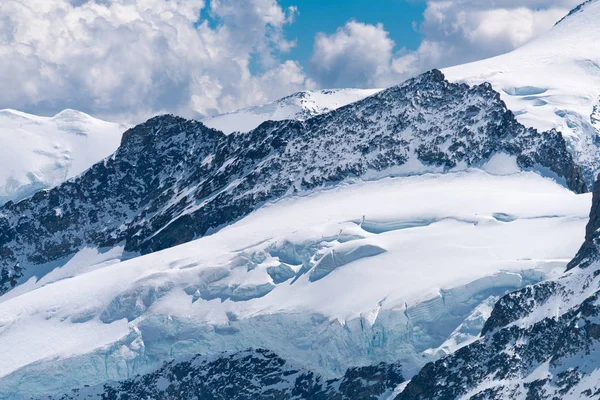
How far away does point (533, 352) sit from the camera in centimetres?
17238

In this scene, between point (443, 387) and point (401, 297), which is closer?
point (443, 387)

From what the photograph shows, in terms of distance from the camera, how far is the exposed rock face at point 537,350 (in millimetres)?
164375

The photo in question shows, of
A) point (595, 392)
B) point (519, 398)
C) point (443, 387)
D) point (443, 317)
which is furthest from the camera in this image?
point (443, 317)

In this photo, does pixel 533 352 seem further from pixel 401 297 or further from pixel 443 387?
pixel 401 297

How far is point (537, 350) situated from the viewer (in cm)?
17212

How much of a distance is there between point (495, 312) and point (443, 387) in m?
12.4

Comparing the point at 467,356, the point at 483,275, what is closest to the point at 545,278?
the point at 483,275

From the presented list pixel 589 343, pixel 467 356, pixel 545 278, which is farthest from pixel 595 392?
pixel 545 278

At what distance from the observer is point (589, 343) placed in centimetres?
16475

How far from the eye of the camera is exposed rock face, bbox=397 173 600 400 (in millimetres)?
164375

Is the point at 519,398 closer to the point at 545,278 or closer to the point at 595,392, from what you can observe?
the point at 595,392

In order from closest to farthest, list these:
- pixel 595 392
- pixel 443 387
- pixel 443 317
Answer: pixel 595 392 < pixel 443 387 < pixel 443 317

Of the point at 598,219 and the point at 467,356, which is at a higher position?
the point at 598,219

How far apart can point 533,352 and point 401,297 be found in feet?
95.9
